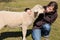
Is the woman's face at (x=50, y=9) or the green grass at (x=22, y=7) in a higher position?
the woman's face at (x=50, y=9)

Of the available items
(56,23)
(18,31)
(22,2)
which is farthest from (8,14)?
(22,2)

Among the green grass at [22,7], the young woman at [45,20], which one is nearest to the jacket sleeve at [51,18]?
the young woman at [45,20]

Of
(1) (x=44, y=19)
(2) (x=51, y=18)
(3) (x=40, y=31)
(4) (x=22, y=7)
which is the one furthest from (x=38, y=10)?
(4) (x=22, y=7)

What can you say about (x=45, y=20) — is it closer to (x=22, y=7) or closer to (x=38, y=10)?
(x=38, y=10)

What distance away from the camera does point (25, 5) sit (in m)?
10.7

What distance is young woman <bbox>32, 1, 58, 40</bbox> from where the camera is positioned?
5.13 metres

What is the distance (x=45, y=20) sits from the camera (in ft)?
17.5

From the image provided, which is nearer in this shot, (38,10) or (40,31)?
(38,10)

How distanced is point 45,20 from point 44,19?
0.12ft

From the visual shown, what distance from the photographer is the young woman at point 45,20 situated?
5.13 m

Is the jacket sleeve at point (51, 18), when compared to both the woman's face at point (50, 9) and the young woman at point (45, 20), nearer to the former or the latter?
the young woman at point (45, 20)

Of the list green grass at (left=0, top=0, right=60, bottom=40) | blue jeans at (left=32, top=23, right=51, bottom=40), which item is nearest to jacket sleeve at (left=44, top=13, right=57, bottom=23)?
blue jeans at (left=32, top=23, right=51, bottom=40)

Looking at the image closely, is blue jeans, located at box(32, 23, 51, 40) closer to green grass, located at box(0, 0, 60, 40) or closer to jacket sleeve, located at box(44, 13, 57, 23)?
jacket sleeve, located at box(44, 13, 57, 23)

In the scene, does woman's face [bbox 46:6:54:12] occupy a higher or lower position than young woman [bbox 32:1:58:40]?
higher
